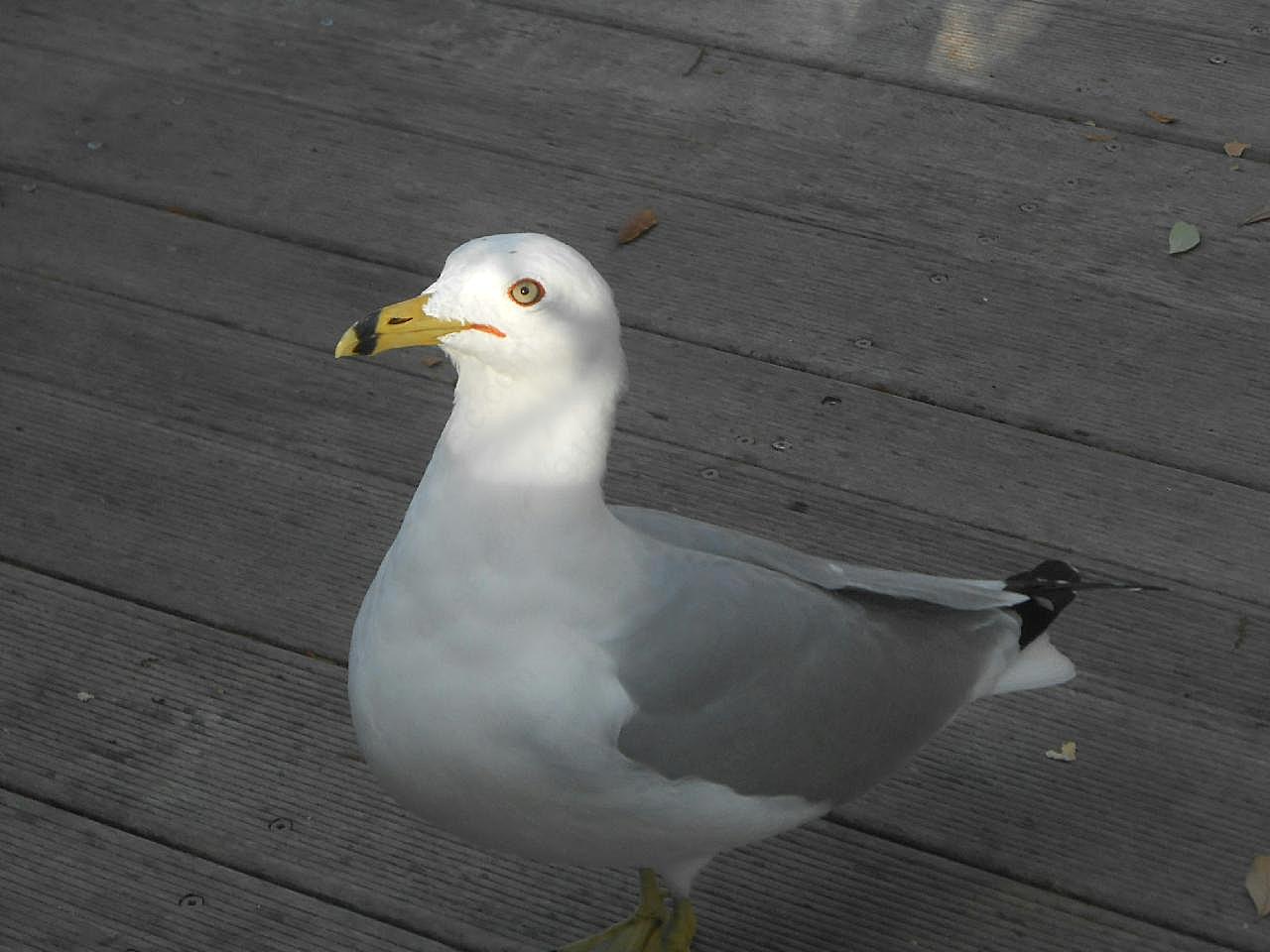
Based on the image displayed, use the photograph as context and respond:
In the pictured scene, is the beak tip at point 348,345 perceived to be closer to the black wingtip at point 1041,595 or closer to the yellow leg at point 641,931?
the yellow leg at point 641,931

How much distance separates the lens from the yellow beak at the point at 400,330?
1.44 m

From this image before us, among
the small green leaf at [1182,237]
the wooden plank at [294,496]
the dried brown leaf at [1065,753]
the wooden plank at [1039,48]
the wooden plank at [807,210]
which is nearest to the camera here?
the dried brown leaf at [1065,753]

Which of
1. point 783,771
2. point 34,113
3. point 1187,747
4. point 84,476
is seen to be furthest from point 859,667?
point 34,113

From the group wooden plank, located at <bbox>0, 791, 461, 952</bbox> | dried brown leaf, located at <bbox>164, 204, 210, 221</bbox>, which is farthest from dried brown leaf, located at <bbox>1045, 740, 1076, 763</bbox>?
dried brown leaf, located at <bbox>164, 204, 210, 221</bbox>

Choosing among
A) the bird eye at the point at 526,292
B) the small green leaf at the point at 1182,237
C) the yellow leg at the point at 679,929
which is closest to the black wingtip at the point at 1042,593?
the yellow leg at the point at 679,929

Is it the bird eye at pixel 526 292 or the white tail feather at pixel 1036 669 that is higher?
the bird eye at pixel 526 292

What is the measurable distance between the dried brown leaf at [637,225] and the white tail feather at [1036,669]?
1.14 m

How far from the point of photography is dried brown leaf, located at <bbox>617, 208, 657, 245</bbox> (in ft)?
8.98

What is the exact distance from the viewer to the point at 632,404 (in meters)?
2.45

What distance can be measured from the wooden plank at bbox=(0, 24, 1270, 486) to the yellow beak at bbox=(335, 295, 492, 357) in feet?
3.78

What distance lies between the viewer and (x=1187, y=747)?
197 cm

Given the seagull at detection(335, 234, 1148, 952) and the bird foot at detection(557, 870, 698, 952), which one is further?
the bird foot at detection(557, 870, 698, 952)

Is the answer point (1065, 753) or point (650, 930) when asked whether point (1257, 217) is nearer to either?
point (1065, 753)

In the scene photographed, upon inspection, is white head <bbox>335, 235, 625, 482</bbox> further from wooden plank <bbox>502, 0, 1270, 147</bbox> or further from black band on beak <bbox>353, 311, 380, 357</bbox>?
wooden plank <bbox>502, 0, 1270, 147</bbox>
